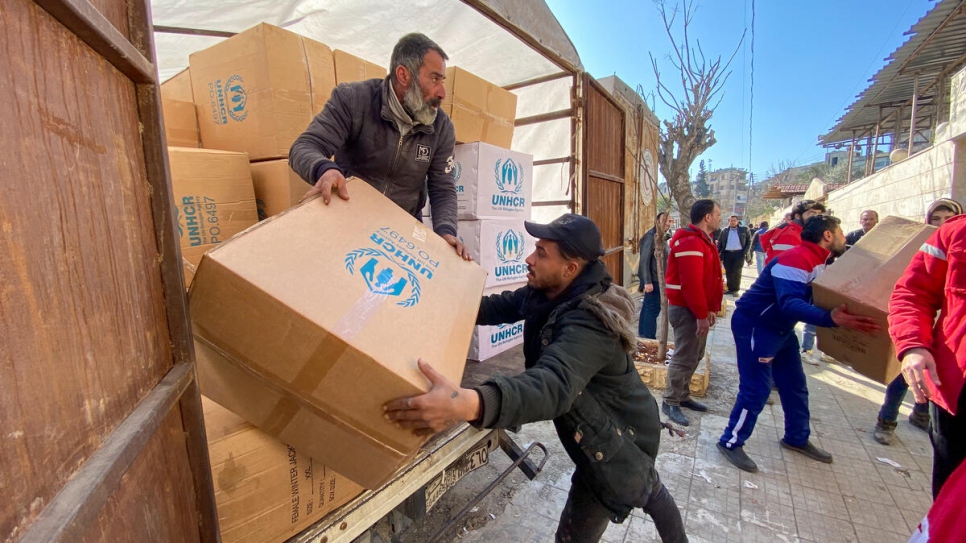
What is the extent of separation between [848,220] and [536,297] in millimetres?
13672

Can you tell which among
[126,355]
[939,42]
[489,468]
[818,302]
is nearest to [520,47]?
[818,302]

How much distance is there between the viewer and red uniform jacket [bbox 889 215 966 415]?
63.8 inches

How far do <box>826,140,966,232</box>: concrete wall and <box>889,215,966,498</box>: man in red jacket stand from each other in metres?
3.70

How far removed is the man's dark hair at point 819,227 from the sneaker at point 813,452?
1.51 meters

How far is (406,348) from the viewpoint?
101 cm

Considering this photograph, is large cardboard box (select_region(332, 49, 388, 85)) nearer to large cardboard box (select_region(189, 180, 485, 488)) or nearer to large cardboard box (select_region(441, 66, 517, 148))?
large cardboard box (select_region(441, 66, 517, 148))

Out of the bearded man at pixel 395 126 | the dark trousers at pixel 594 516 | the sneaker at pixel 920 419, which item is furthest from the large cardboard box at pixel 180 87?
the sneaker at pixel 920 419

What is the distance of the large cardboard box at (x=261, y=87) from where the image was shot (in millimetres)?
2088

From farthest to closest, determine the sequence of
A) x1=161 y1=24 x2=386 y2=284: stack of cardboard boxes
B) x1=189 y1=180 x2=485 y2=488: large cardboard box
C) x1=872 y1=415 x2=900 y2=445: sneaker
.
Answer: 1. x1=872 y1=415 x2=900 y2=445: sneaker
2. x1=161 y1=24 x2=386 y2=284: stack of cardboard boxes
3. x1=189 y1=180 x2=485 y2=488: large cardboard box

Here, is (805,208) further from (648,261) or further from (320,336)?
(320,336)

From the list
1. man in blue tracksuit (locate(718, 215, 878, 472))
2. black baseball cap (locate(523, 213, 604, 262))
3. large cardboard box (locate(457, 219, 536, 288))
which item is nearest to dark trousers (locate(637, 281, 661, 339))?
man in blue tracksuit (locate(718, 215, 878, 472))

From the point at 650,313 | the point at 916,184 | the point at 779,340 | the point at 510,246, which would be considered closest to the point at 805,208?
the point at 650,313

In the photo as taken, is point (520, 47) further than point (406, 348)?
Yes

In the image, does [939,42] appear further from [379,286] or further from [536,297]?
[379,286]
